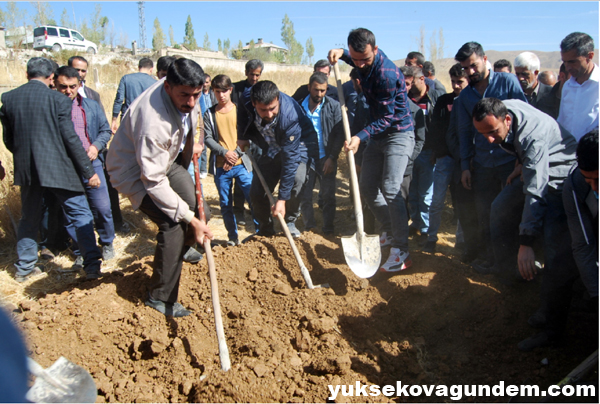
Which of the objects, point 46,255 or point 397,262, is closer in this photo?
point 397,262

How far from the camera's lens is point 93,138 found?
179 inches

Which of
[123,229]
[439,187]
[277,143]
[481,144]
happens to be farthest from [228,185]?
[481,144]

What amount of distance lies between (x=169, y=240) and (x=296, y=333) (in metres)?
1.16

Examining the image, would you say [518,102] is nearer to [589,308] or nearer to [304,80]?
[589,308]

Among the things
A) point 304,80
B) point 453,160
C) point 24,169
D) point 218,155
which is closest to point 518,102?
point 453,160

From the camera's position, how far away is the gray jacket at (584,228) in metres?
2.35

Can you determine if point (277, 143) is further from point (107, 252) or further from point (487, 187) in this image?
point (107, 252)

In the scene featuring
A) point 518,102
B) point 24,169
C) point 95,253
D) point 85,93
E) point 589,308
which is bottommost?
point 95,253

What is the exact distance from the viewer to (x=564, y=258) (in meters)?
2.66

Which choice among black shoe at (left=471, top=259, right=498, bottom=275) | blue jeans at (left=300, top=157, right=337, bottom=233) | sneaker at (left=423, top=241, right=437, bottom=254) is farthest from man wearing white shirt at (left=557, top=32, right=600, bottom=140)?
blue jeans at (left=300, top=157, right=337, bottom=233)

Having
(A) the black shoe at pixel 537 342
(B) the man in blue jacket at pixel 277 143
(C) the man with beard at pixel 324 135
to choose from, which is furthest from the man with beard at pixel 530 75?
(A) the black shoe at pixel 537 342

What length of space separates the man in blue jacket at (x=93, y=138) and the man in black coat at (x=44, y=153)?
24 centimetres

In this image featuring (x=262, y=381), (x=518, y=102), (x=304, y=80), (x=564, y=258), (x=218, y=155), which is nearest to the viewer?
(x=262, y=381)

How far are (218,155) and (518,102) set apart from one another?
3.02 meters
